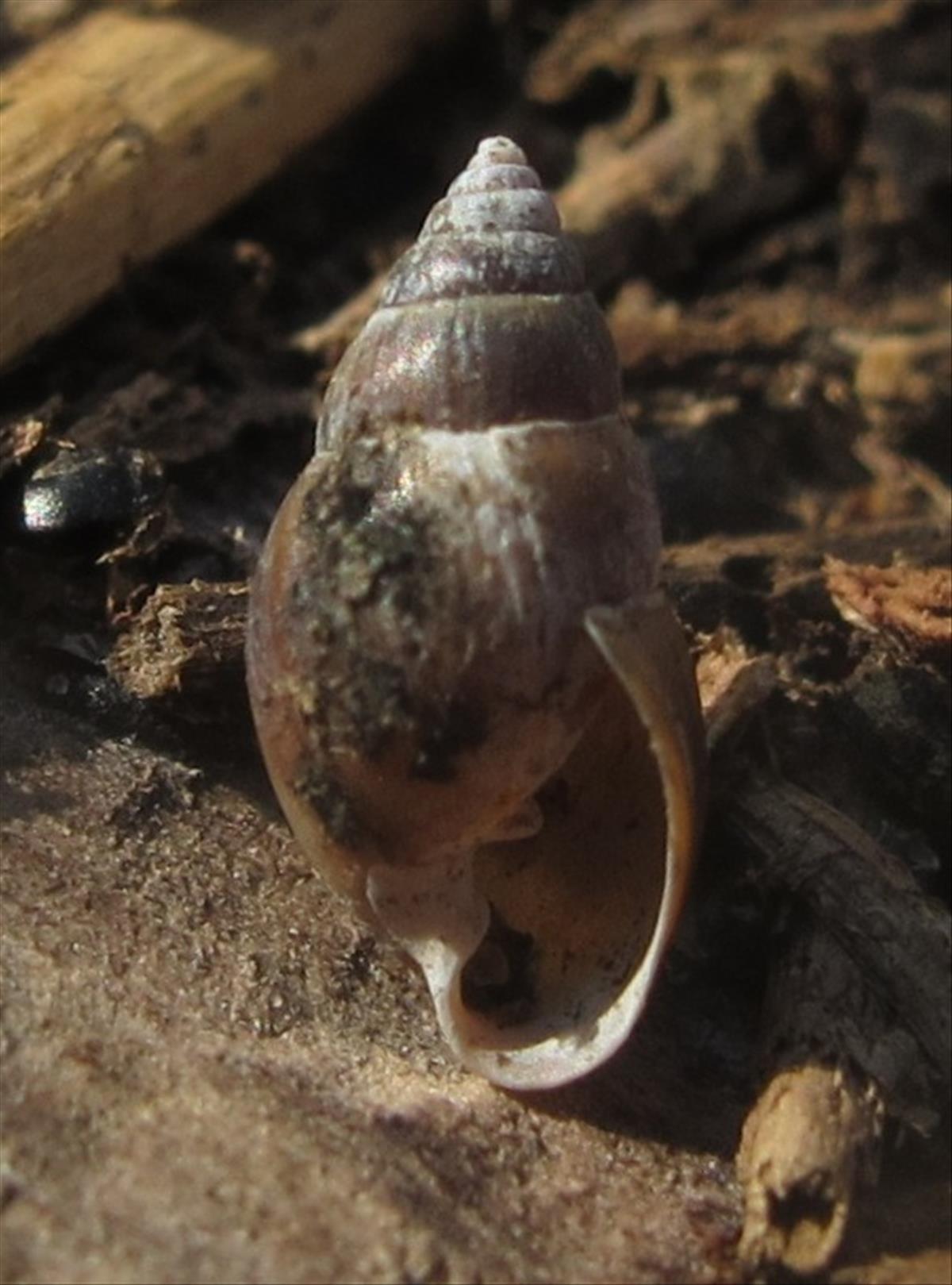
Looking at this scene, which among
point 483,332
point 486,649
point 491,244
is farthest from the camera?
point 491,244

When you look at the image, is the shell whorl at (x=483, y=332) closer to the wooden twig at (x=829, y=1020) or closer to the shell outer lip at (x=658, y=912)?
the shell outer lip at (x=658, y=912)

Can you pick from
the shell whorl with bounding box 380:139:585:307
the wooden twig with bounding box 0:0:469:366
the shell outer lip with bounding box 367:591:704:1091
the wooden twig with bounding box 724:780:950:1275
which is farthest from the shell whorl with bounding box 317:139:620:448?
the wooden twig with bounding box 0:0:469:366

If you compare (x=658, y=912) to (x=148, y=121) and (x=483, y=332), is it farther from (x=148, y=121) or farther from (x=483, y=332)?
(x=148, y=121)

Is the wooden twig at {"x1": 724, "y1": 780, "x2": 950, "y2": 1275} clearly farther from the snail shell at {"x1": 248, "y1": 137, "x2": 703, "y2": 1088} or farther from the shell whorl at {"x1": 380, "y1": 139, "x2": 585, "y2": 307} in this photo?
the shell whorl at {"x1": 380, "y1": 139, "x2": 585, "y2": 307}

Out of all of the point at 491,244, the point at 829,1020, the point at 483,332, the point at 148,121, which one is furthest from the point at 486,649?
the point at 148,121

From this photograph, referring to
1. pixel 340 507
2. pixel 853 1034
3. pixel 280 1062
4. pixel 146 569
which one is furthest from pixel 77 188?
pixel 853 1034

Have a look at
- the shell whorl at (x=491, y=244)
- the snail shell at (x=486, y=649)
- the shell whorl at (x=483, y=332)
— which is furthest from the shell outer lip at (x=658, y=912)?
the shell whorl at (x=491, y=244)

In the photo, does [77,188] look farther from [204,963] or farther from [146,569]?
[204,963]
